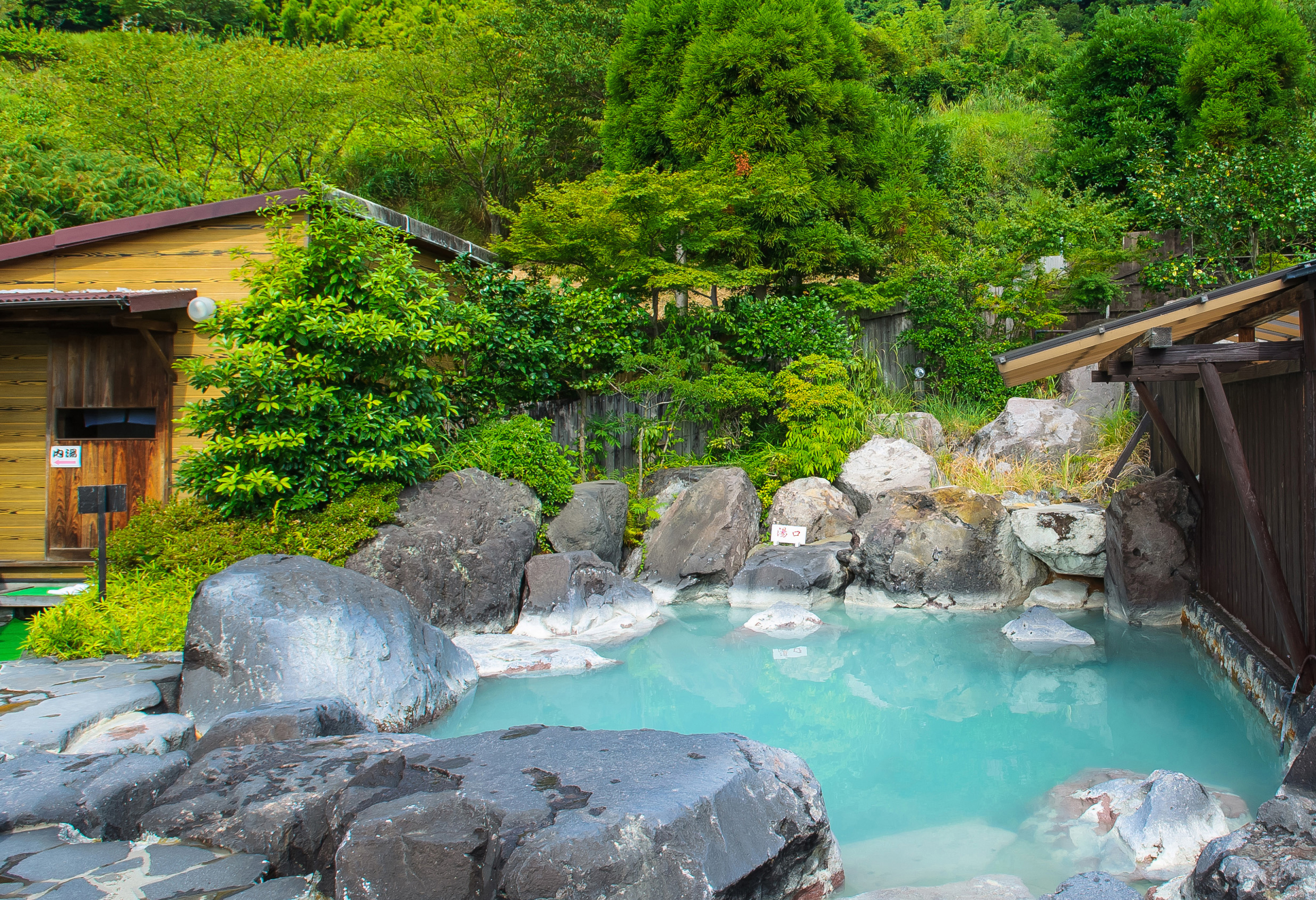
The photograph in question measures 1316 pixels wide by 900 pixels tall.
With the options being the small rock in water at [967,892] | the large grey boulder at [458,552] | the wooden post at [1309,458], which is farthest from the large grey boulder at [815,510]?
the small rock in water at [967,892]

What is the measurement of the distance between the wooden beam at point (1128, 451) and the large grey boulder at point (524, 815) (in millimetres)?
6779

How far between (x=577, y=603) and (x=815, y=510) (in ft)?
11.6

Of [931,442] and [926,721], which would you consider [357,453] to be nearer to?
[926,721]

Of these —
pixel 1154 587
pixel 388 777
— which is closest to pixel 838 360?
pixel 1154 587

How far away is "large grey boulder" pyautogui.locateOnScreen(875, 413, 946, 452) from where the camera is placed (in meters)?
11.4

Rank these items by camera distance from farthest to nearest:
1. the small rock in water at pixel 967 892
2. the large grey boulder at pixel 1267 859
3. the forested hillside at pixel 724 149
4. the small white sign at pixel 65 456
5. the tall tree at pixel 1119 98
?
the tall tree at pixel 1119 98
the forested hillside at pixel 724 149
the small white sign at pixel 65 456
the small rock in water at pixel 967 892
the large grey boulder at pixel 1267 859

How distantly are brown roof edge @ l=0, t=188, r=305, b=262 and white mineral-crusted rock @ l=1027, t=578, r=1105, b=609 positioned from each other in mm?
8934

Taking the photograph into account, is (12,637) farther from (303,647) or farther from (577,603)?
(577,603)

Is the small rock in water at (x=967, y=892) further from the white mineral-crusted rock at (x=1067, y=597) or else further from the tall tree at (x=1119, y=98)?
the tall tree at (x=1119, y=98)

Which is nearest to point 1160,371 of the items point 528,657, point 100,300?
point 528,657

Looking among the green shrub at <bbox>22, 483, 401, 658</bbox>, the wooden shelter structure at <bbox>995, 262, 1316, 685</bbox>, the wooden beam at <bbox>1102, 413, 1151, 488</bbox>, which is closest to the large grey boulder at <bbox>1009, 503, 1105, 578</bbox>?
the wooden beam at <bbox>1102, 413, 1151, 488</bbox>

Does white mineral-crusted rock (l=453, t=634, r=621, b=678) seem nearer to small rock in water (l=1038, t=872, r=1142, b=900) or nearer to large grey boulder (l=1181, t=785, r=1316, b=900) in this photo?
small rock in water (l=1038, t=872, r=1142, b=900)

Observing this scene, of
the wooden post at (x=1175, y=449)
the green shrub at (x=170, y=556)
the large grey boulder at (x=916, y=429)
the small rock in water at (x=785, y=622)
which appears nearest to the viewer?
the green shrub at (x=170, y=556)

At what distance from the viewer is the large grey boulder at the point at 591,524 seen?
9086 mm
